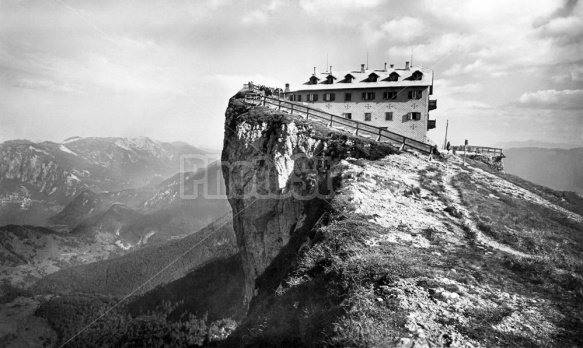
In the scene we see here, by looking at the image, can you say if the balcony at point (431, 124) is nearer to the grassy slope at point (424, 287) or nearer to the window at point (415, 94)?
the window at point (415, 94)

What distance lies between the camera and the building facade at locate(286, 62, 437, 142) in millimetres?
53438

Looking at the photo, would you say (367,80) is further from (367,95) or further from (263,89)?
(263,89)

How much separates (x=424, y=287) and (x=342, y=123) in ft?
105

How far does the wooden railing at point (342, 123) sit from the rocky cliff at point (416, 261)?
3.15 metres

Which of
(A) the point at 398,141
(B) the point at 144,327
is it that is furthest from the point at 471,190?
(B) the point at 144,327

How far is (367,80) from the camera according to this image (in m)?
58.7

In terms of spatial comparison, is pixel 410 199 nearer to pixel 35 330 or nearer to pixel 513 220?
pixel 513 220

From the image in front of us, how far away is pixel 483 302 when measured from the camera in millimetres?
13891

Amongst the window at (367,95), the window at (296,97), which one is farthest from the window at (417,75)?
the window at (296,97)

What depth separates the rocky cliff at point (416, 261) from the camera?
41.0 feet

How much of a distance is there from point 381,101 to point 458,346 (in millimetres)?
49508

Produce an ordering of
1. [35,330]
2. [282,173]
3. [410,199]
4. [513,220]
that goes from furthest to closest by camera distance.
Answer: [35,330] < [282,173] < [410,199] < [513,220]

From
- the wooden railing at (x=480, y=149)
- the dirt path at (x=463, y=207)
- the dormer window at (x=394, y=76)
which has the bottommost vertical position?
the dirt path at (x=463, y=207)

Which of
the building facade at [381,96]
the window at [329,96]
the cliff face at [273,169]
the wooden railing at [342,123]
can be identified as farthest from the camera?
the window at [329,96]
